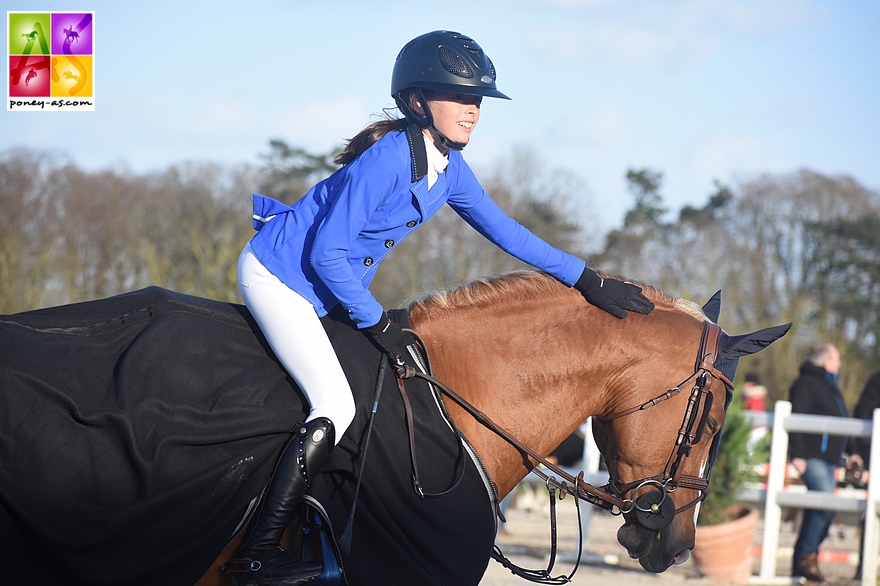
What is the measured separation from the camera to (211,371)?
3.00m

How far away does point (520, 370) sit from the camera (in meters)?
3.35

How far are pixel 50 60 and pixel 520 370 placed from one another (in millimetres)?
4869

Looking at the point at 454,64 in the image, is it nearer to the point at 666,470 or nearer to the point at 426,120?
the point at 426,120

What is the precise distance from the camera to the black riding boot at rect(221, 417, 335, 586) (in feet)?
9.30

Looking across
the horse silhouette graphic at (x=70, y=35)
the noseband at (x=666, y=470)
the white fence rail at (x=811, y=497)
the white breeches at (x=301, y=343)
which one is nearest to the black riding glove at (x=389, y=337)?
the white breeches at (x=301, y=343)

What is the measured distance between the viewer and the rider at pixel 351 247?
288cm

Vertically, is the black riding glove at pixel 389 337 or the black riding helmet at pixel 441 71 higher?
the black riding helmet at pixel 441 71

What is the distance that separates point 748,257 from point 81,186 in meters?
20.9

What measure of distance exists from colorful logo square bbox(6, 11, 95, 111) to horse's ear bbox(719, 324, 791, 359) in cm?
486

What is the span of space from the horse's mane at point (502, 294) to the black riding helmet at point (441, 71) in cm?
63

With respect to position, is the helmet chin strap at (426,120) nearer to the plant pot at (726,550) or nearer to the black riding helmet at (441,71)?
the black riding helmet at (441,71)

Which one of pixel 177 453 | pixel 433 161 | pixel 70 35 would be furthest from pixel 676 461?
pixel 70 35

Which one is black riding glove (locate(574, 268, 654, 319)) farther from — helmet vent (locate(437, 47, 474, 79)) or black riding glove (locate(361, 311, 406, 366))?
helmet vent (locate(437, 47, 474, 79))

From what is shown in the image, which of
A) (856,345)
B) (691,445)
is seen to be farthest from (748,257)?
(691,445)
